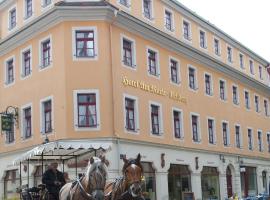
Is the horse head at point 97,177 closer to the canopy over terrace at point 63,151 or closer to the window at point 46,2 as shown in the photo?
the canopy over terrace at point 63,151

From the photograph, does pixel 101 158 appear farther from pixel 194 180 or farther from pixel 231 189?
pixel 231 189

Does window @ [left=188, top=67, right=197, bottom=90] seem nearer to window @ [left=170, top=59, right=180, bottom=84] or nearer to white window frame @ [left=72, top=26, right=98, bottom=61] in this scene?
window @ [left=170, top=59, right=180, bottom=84]

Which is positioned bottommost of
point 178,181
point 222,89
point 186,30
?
point 178,181

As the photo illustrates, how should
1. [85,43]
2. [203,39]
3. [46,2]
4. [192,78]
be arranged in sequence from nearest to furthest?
1. [85,43]
2. [46,2]
3. [192,78]
4. [203,39]

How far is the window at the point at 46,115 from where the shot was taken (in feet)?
87.9

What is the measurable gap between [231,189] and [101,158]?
96.8 feet

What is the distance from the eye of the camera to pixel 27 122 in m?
28.9

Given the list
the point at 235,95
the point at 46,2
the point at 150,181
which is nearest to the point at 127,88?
the point at 150,181

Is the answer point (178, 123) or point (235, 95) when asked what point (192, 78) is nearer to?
point (178, 123)

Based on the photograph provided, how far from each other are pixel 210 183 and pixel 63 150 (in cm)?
2166

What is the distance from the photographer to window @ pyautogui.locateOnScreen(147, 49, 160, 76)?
29844 mm

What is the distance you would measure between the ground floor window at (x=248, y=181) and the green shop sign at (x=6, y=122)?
744 inches

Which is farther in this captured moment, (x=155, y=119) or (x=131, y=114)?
(x=155, y=119)

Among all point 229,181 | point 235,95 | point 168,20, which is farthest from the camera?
point 235,95
